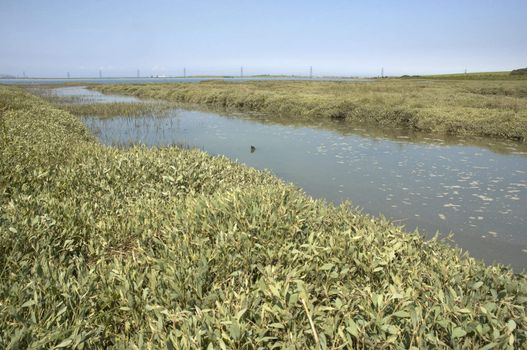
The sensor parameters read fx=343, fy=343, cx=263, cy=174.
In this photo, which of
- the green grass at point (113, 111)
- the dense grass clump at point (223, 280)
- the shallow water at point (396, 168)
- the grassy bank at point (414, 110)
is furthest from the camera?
the green grass at point (113, 111)

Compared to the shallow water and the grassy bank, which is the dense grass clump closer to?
the shallow water

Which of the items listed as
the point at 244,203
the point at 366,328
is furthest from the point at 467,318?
the point at 244,203

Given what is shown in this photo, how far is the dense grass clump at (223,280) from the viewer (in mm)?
3055

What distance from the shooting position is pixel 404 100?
117 ft

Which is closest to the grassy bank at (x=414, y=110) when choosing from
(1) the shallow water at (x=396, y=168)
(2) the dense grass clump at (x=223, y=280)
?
(1) the shallow water at (x=396, y=168)

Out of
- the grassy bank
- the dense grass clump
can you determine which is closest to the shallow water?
the grassy bank

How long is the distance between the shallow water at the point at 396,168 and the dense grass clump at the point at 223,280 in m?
5.09

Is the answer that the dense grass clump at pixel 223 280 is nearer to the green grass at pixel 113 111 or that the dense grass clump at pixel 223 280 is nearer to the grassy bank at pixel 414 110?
the grassy bank at pixel 414 110

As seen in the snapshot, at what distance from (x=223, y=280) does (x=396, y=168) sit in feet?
46.5

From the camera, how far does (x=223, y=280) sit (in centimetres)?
419

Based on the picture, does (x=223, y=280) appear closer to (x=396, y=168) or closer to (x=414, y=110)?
(x=396, y=168)

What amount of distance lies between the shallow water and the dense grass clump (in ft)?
16.7

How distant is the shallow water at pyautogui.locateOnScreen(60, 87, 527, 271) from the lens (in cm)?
1027

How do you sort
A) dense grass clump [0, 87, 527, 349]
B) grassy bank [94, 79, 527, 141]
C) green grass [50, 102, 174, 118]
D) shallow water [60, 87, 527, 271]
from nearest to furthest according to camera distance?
dense grass clump [0, 87, 527, 349] → shallow water [60, 87, 527, 271] → grassy bank [94, 79, 527, 141] → green grass [50, 102, 174, 118]
